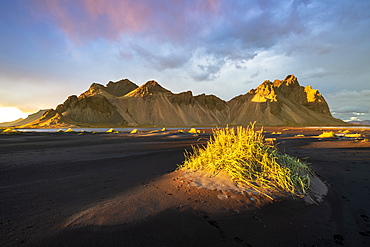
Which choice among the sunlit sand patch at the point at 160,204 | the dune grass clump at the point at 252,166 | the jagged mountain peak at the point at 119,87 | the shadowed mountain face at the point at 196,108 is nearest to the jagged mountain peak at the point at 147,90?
the shadowed mountain face at the point at 196,108

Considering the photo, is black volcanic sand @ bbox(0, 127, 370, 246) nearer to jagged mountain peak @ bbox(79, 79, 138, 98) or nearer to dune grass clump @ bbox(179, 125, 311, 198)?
dune grass clump @ bbox(179, 125, 311, 198)

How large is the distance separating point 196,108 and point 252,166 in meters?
112

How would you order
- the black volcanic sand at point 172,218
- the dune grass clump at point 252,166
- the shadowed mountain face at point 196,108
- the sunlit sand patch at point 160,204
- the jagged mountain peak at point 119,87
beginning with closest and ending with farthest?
the black volcanic sand at point 172,218, the sunlit sand patch at point 160,204, the dune grass clump at point 252,166, the shadowed mountain face at point 196,108, the jagged mountain peak at point 119,87

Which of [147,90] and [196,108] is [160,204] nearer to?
[196,108]

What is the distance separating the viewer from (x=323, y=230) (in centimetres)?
259

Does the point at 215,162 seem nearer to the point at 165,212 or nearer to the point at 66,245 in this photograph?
the point at 165,212

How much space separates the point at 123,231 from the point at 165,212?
684 millimetres

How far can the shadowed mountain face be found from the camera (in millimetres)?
86438

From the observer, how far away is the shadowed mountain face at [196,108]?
86.4 m

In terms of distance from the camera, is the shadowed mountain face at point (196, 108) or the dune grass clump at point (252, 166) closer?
the dune grass clump at point (252, 166)

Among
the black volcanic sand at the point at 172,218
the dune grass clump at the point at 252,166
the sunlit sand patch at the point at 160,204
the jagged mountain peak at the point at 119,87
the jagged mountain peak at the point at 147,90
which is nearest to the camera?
the black volcanic sand at the point at 172,218

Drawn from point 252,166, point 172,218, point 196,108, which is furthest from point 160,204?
point 196,108

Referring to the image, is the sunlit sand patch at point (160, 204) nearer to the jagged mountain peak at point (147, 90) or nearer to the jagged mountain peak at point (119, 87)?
the jagged mountain peak at point (147, 90)

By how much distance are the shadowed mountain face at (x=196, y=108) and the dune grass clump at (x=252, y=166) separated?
83381 millimetres
